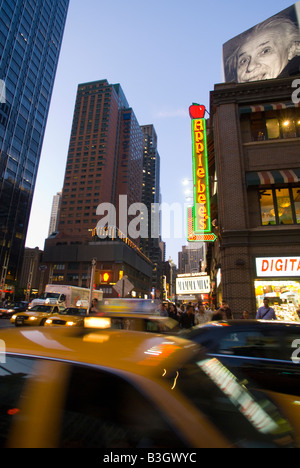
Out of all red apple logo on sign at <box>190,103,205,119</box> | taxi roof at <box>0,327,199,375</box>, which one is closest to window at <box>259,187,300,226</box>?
red apple logo on sign at <box>190,103,205,119</box>

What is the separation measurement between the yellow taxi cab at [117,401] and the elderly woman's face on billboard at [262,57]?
2221 cm

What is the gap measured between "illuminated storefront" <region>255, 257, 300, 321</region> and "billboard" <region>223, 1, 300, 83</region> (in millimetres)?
13566

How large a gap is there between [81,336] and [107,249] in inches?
4034

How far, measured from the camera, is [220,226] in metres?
14.5

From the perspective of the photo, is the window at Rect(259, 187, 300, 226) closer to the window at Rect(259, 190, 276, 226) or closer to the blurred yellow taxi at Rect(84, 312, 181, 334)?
the window at Rect(259, 190, 276, 226)

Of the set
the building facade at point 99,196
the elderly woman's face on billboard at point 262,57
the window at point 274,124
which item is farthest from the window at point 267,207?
the building facade at point 99,196

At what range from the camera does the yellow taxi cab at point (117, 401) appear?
4.29ft

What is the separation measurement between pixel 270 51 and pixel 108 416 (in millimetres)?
25000

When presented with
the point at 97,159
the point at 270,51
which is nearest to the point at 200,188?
the point at 270,51

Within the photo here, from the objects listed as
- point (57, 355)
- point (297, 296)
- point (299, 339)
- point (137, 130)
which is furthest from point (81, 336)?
point (137, 130)

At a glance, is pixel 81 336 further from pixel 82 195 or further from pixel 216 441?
pixel 82 195

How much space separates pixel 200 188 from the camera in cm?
1478
